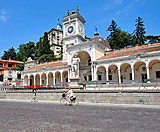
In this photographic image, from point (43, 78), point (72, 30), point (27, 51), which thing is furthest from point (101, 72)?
point (27, 51)

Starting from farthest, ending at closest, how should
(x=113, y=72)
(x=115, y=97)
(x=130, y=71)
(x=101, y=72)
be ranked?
(x=101, y=72) < (x=113, y=72) < (x=130, y=71) < (x=115, y=97)

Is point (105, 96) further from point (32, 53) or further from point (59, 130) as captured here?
point (32, 53)

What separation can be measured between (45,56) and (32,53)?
14.1 metres

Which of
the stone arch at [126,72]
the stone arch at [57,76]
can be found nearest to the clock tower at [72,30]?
Answer: the stone arch at [57,76]

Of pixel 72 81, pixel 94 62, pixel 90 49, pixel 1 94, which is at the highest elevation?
pixel 90 49

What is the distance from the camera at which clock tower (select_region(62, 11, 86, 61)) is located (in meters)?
41.9

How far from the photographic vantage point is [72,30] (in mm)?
42906

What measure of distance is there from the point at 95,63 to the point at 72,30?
55.0ft

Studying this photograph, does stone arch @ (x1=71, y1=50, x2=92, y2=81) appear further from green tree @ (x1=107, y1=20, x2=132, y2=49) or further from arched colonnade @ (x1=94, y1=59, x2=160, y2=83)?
green tree @ (x1=107, y1=20, x2=132, y2=49)

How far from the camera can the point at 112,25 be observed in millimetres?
52875

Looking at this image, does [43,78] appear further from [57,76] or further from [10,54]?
[10,54]

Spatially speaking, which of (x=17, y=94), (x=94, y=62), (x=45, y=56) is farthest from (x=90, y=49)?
(x=45, y=56)

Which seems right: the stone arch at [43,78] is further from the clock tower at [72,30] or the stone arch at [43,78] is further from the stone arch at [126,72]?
the stone arch at [126,72]

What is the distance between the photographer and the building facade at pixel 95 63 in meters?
25.0
